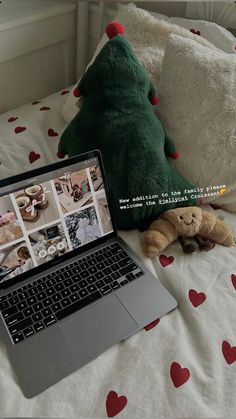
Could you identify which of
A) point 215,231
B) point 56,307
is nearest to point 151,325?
point 56,307

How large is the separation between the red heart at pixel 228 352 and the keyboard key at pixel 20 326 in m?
0.37

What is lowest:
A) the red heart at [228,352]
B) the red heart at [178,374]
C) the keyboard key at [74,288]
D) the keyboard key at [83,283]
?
the red heart at [228,352]

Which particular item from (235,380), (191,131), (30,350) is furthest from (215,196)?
(30,350)

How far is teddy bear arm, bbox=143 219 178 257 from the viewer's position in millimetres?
835

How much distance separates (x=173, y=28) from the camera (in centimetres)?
109

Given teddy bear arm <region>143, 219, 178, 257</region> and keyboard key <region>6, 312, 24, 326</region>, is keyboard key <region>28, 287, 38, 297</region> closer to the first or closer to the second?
keyboard key <region>6, 312, 24, 326</region>

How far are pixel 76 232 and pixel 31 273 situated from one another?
0.41 ft

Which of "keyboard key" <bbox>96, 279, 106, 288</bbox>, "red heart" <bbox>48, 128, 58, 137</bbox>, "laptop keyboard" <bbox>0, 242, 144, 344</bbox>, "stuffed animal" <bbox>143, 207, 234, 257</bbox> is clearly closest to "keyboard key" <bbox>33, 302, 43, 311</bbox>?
"laptop keyboard" <bbox>0, 242, 144, 344</bbox>

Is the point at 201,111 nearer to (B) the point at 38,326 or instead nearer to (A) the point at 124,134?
(A) the point at 124,134

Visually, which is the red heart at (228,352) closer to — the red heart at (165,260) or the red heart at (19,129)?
the red heart at (165,260)

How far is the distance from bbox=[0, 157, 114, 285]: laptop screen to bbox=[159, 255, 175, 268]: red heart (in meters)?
0.15

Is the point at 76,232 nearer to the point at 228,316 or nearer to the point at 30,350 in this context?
the point at 30,350

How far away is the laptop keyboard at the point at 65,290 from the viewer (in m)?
0.69

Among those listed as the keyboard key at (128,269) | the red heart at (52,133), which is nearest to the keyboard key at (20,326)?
the keyboard key at (128,269)
